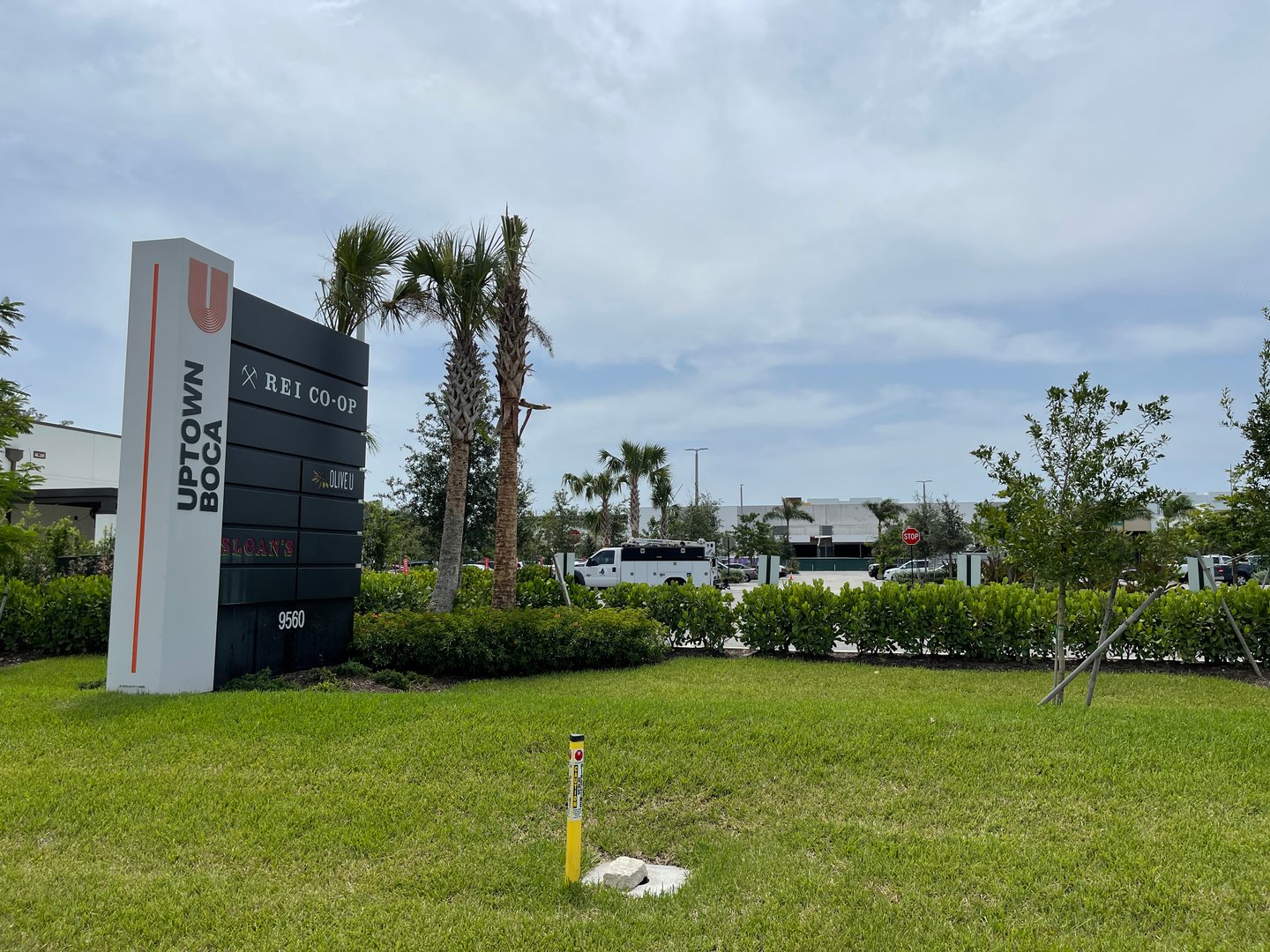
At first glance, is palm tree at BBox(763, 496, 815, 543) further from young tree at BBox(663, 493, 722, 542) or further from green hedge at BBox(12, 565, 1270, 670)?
green hedge at BBox(12, 565, 1270, 670)

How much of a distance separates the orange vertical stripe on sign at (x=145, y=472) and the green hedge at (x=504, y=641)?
3.29 m

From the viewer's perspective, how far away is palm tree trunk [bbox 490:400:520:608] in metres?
13.7

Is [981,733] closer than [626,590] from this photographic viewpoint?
Yes

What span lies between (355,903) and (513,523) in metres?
10.0

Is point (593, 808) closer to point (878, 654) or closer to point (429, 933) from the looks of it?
point (429, 933)

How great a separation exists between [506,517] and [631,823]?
29.6 feet

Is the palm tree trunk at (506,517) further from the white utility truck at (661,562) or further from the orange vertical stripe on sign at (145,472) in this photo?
the white utility truck at (661,562)

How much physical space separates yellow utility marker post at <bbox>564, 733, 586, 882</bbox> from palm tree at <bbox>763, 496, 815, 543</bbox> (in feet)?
209

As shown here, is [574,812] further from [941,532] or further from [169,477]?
[941,532]

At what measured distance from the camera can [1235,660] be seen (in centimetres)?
1246

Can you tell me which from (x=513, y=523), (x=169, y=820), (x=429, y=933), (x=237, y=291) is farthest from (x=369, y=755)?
(x=513, y=523)

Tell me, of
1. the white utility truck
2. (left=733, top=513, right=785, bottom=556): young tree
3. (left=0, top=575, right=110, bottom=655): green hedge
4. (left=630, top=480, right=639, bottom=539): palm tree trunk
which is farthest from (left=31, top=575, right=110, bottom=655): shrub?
(left=733, top=513, right=785, bottom=556): young tree

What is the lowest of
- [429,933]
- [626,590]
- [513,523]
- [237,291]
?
[429,933]

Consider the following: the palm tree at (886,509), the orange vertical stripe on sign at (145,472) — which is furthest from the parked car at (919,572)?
the orange vertical stripe on sign at (145,472)
